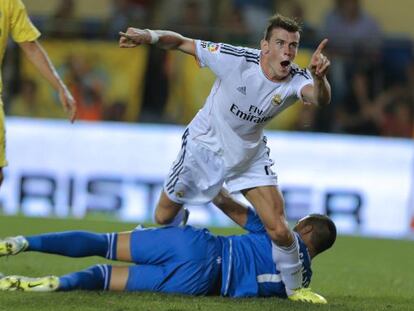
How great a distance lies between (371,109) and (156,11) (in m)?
3.38

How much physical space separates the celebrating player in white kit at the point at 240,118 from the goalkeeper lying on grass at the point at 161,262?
0.84ft

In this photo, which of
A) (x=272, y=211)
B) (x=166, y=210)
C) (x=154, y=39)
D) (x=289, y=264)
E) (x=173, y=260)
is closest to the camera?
(x=173, y=260)

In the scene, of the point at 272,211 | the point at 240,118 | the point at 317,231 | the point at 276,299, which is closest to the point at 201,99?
the point at 240,118

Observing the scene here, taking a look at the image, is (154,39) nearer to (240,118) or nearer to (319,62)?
(240,118)

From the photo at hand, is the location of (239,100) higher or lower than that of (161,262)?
higher

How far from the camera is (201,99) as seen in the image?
1504 cm

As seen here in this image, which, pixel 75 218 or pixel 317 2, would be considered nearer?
pixel 75 218

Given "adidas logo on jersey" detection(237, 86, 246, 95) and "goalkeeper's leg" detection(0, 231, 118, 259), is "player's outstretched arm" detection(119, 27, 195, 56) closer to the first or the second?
"adidas logo on jersey" detection(237, 86, 246, 95)

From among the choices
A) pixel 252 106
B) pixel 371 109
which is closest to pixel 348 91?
pixel 371 109

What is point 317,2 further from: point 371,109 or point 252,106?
point 252,106

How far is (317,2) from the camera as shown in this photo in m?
16.6

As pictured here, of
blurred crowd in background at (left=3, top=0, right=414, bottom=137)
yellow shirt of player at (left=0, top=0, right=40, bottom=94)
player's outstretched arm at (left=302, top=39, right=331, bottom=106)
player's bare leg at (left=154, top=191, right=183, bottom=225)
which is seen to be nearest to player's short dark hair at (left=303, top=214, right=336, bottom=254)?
Result: player's outstretched arm at (left=302, top=39, right=331, bottom=106)

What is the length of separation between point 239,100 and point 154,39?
2.43ft

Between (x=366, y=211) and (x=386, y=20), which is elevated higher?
(x=386, y=20)
